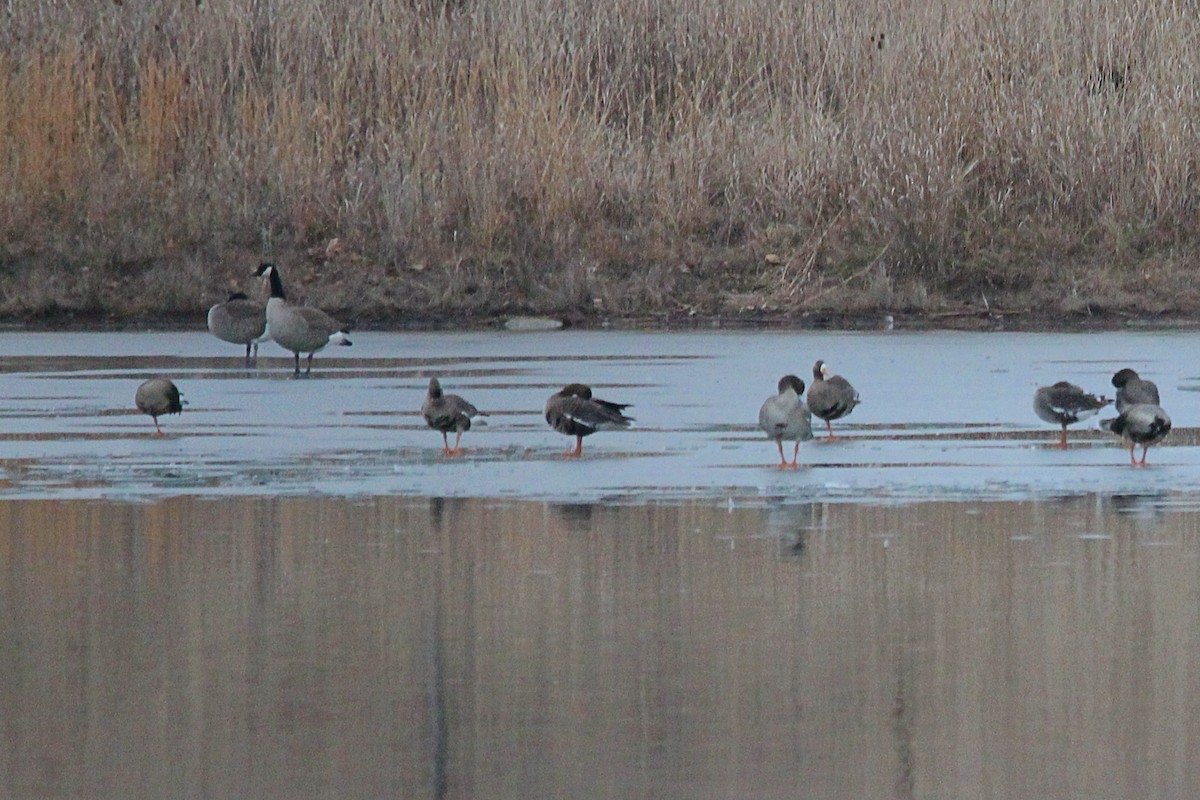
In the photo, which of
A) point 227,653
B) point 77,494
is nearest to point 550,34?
point 77,494

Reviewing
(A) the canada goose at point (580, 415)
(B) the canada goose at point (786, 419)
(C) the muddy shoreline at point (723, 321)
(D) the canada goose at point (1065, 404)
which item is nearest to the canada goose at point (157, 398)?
(A) the canada goose at point (580, 415)

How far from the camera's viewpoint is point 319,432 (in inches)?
440

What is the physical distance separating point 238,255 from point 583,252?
3.35 metres

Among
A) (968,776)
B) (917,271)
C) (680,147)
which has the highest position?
(680,147)

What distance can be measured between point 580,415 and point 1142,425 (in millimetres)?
2594

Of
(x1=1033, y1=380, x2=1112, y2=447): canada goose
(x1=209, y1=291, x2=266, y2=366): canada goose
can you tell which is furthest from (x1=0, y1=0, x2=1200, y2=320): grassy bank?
(x1=1033, y1=380, x2=1112, y2=447): canada goose

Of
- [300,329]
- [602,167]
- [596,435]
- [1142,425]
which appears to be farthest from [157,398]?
[602,167]

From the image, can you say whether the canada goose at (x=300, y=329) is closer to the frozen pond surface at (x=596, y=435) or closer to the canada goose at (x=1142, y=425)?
the frozen pond surface at (x=596, y=435)

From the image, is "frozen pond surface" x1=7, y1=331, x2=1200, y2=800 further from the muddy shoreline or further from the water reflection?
the muddy shoreline

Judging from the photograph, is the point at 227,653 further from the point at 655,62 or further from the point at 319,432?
the point at 655,62

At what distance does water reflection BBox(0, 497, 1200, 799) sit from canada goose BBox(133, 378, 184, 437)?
2.66 meters

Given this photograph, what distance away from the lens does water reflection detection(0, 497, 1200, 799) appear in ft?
15.4

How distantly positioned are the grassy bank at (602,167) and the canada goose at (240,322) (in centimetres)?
356

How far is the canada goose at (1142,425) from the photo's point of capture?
30.8ft
